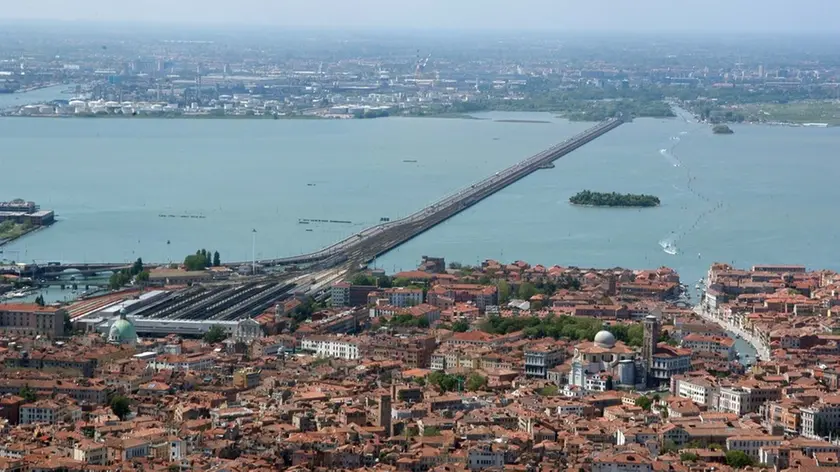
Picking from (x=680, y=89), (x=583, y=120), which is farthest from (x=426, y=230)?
(x=680, y=89)

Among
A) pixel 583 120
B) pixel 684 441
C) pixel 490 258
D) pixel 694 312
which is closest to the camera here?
pixel 684 441

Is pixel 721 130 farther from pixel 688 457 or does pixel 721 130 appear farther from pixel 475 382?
pixel 688 457

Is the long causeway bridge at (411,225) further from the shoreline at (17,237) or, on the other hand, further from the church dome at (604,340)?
the church dome at (604,340)

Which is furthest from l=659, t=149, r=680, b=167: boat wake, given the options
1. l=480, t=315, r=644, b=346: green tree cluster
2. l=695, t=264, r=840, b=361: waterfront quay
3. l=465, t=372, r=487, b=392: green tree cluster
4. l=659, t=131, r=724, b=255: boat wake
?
l=465, t=372, r=487, b=392: green tree cluster

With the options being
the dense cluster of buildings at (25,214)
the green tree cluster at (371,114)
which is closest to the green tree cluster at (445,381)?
the dense cluster of buildings at (25,214)

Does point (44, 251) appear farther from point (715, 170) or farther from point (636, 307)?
point (715, 170)

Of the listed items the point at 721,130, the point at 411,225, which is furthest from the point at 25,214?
the point at 721,130

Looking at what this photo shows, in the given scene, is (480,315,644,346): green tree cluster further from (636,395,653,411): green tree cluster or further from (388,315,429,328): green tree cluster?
(636,395,653,411): green tree cluster
